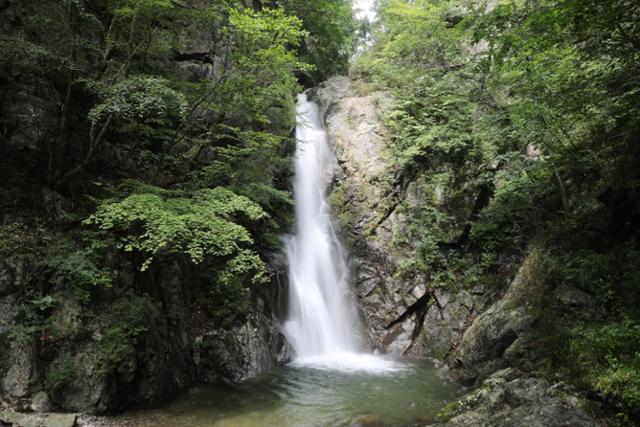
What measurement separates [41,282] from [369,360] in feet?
28.5

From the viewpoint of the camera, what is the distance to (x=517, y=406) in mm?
5758

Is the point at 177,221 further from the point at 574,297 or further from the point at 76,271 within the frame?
the point at 574,297

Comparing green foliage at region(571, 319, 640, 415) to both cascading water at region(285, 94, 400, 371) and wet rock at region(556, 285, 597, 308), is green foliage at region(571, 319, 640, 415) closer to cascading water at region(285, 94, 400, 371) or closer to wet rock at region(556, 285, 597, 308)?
wet rock at region(556, 285, 597, 308)

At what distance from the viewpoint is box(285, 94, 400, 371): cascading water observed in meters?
12.1

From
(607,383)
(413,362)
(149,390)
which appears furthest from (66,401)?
(413,362)

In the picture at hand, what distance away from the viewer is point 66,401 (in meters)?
6.12

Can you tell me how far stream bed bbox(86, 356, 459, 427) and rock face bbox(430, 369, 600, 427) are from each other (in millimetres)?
1004

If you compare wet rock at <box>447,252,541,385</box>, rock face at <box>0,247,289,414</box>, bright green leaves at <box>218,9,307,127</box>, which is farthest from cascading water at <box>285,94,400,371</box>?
rock face at <box>0,247,289,414</box>

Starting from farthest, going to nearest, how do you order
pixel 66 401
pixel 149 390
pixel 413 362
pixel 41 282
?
pixel 413 362 → pixel 149 390 → pixel 41 282 → pixel 66 401

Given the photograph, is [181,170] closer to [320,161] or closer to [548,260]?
[320,161]

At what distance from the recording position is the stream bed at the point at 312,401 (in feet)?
22.4

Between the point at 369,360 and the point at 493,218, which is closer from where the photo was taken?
the point at 369,360

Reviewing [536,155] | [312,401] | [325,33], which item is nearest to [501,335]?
[312,401]

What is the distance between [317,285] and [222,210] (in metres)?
7.13
